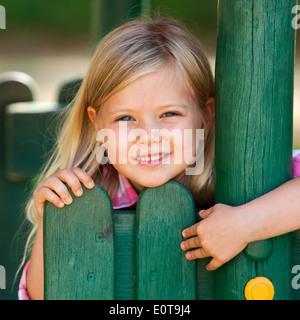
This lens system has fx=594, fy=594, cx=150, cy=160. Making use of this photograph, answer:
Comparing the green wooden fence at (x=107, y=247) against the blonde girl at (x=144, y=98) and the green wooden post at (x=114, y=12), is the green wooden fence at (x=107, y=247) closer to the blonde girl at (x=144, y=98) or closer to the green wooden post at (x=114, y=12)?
the blonde girl at (x=144, y=98)

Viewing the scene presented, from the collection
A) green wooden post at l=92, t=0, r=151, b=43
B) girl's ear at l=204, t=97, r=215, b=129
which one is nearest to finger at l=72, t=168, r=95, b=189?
girl's ear at l=204, t=97, r=215, b=129

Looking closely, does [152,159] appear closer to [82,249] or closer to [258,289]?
[82,249]

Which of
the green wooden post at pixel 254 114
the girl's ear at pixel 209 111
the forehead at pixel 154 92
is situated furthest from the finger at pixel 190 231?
the girl's ear at pixel 209 111

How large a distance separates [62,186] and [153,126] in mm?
350

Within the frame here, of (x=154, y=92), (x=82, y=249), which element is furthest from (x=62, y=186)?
(x=154, y=92)

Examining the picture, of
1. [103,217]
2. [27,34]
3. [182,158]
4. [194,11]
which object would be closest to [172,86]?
[182,158]

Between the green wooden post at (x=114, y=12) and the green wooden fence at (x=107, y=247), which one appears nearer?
the green wooden fence at (x=107, y=247)

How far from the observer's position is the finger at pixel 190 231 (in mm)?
1457

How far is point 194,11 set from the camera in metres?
15.7

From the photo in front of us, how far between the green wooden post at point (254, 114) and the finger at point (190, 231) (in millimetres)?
103

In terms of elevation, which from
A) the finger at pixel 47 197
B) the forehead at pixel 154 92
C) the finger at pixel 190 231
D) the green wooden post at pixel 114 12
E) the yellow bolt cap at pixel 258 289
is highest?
the green wooden post at pixel 114 12

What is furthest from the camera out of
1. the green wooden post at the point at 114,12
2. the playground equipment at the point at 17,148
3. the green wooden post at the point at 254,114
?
the playground equipment at the point at 17,148

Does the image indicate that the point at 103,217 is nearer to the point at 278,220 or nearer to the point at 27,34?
the point at 278,220

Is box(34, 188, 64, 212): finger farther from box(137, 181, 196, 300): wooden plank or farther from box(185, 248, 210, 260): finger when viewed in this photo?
box(185, 248, 210, 260): finger
